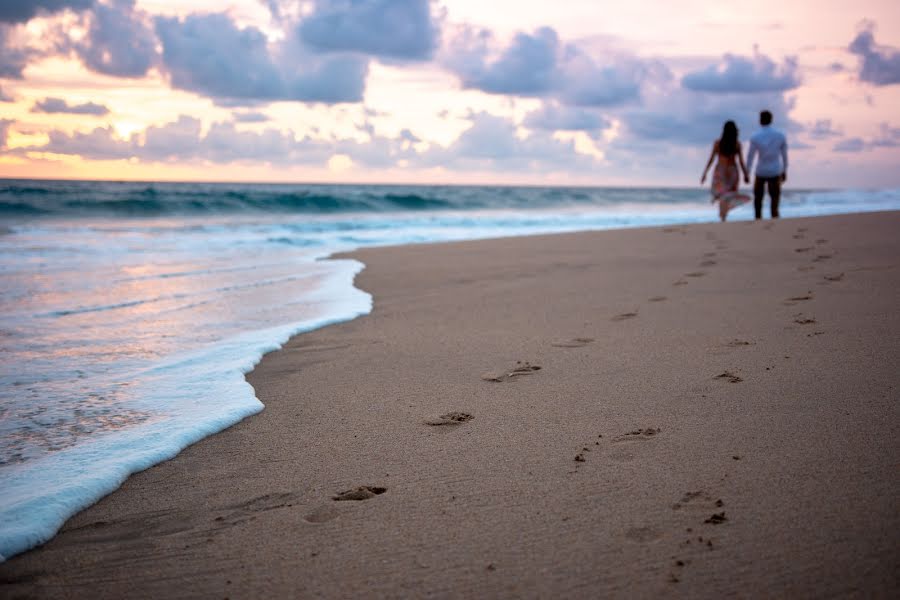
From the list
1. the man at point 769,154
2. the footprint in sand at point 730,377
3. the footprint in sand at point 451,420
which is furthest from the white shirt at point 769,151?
the footprint in sand at point 451,420

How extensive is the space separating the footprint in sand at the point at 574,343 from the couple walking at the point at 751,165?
23.3 feet

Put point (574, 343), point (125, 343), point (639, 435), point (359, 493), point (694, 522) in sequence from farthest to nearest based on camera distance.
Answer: point (125, 343), point (574, 343), point (639, 435), point (359, 493), point (694, 522)

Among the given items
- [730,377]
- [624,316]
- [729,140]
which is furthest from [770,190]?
[730,377]

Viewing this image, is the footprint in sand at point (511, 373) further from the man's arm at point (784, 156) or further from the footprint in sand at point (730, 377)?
the man's arm at point (784, 156)

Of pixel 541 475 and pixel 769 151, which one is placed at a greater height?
pixel 769 151

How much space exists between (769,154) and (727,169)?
0.93 meters

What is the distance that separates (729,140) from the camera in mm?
10008

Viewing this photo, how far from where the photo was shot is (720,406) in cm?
234

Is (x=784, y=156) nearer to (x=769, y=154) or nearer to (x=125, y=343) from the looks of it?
(x=769, y=154)

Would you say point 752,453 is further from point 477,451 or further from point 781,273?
point 781,273

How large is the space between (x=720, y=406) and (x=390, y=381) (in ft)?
4.47

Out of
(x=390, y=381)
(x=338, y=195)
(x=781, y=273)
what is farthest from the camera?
(x=338, y=195)

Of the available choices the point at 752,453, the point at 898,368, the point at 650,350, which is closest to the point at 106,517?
the point at 752,453

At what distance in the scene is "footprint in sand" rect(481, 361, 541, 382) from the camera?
2877mm
